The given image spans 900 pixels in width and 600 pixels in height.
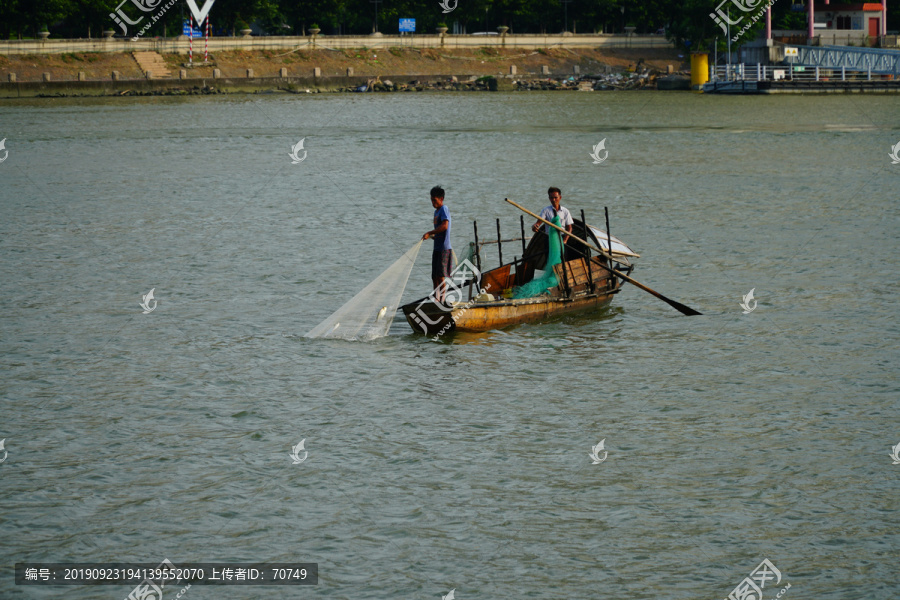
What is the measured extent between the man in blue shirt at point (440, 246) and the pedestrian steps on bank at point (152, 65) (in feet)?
318

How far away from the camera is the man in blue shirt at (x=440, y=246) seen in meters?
19.7

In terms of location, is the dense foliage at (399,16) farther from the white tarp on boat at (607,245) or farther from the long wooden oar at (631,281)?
the long wooden oar at (631,281)

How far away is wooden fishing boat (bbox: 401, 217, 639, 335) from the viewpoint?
1986 centimetres

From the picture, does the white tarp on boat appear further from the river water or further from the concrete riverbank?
the concrete riverbank

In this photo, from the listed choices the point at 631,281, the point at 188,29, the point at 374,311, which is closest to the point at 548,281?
the point at 631,281

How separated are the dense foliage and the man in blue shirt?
94.6 metres

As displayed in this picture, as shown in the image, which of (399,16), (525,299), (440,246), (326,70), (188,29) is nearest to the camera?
(440,246)

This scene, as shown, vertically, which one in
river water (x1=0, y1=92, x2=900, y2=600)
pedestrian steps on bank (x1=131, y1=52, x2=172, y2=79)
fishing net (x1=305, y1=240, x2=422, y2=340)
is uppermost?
pedestrian steps on bank (x1=131, y1=52, x2=172, y2=79)

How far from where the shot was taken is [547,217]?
20734mm

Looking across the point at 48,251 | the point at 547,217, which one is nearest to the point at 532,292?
the point at 547,217

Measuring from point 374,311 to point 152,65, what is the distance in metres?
98.0

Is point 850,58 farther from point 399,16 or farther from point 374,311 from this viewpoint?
point 374,311

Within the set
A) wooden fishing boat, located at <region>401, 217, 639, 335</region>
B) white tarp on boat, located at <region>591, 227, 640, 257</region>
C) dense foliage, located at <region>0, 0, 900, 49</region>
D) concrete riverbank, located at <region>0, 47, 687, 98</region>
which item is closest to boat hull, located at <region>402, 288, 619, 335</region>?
wooden fishing boat, located at <region>401, 217, 639, 335</region>

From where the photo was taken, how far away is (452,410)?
16594 mm
